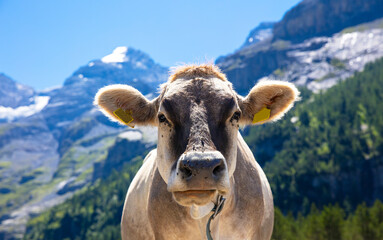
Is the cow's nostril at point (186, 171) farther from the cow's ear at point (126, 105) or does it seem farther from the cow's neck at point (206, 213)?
the cow's ear at point (126, 105)

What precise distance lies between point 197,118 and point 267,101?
201 centimetres

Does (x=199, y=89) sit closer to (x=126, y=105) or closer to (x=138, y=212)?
(x=126, y=105)

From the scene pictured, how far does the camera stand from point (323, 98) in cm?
18988

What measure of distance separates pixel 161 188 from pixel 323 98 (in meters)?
198

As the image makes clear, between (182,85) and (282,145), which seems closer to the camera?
(182,85)

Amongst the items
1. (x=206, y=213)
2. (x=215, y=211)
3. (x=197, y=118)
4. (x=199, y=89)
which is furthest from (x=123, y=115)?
(x=215, y=211)

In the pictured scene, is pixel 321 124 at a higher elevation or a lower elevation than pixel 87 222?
higher

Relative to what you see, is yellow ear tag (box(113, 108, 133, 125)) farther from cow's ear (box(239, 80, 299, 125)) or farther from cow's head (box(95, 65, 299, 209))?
cow's ear (box(239, 80, 299, 125))

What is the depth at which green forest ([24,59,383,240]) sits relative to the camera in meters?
130

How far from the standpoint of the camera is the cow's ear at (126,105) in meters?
6.01

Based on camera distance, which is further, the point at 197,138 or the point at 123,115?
the point at 123,115

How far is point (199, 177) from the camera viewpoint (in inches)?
158

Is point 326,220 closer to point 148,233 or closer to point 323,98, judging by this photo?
point 148,233

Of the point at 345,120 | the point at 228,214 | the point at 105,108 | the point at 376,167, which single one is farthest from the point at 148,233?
the point at 345,120
